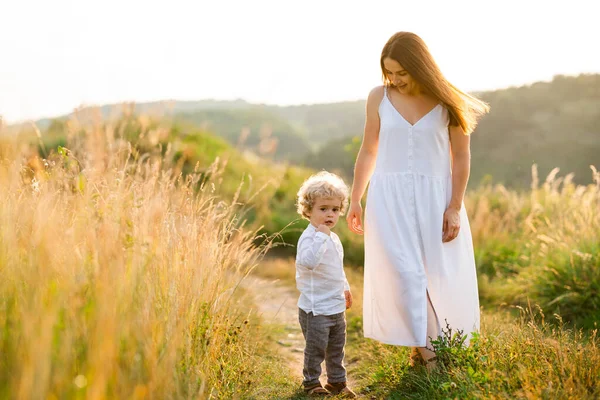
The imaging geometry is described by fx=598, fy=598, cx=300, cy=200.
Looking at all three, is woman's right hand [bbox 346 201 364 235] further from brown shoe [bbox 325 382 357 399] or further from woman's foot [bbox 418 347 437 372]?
brown shoe [bbox 325 382 357 399]

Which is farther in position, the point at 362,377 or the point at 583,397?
the point at 362,377

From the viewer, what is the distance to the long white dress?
3363mm

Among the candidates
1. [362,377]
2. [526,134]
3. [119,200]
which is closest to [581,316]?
[362,377]

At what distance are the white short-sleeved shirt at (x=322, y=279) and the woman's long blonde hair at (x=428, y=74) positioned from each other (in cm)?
101

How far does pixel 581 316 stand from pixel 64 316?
15.4 ft

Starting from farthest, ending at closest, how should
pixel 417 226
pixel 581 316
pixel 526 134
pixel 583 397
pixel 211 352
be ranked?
A: pixel 526 134, pixel 581 316, pixel 417 226, pixel 211 352, pixel 583 397

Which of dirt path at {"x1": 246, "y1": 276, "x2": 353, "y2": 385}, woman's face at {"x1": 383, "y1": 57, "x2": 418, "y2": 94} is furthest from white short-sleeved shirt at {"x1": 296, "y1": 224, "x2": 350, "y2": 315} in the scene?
woman's face at {"x1": 383, "y1": 57, "x2": 418, "y2": 94}

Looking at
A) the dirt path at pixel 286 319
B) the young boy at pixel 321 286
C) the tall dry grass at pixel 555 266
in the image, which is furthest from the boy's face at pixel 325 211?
the tall dry grass at pixel 555 266

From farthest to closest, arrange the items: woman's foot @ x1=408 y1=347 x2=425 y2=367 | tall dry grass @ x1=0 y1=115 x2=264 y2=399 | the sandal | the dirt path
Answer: the dirt path < woman's foot @ x1=408 y1=347 x2=425 y2=367 < the sandal < tall dry grass @ x1=0 y1=115 x2=264 y2=399

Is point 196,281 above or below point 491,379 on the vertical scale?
above

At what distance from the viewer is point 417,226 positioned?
11.1 feet

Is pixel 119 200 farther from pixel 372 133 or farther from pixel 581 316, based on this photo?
pixel 581 316

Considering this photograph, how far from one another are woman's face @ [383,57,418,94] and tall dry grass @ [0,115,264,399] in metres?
1.42

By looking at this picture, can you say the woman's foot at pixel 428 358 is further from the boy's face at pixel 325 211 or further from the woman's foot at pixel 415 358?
the boy's face at pixel 325 211
